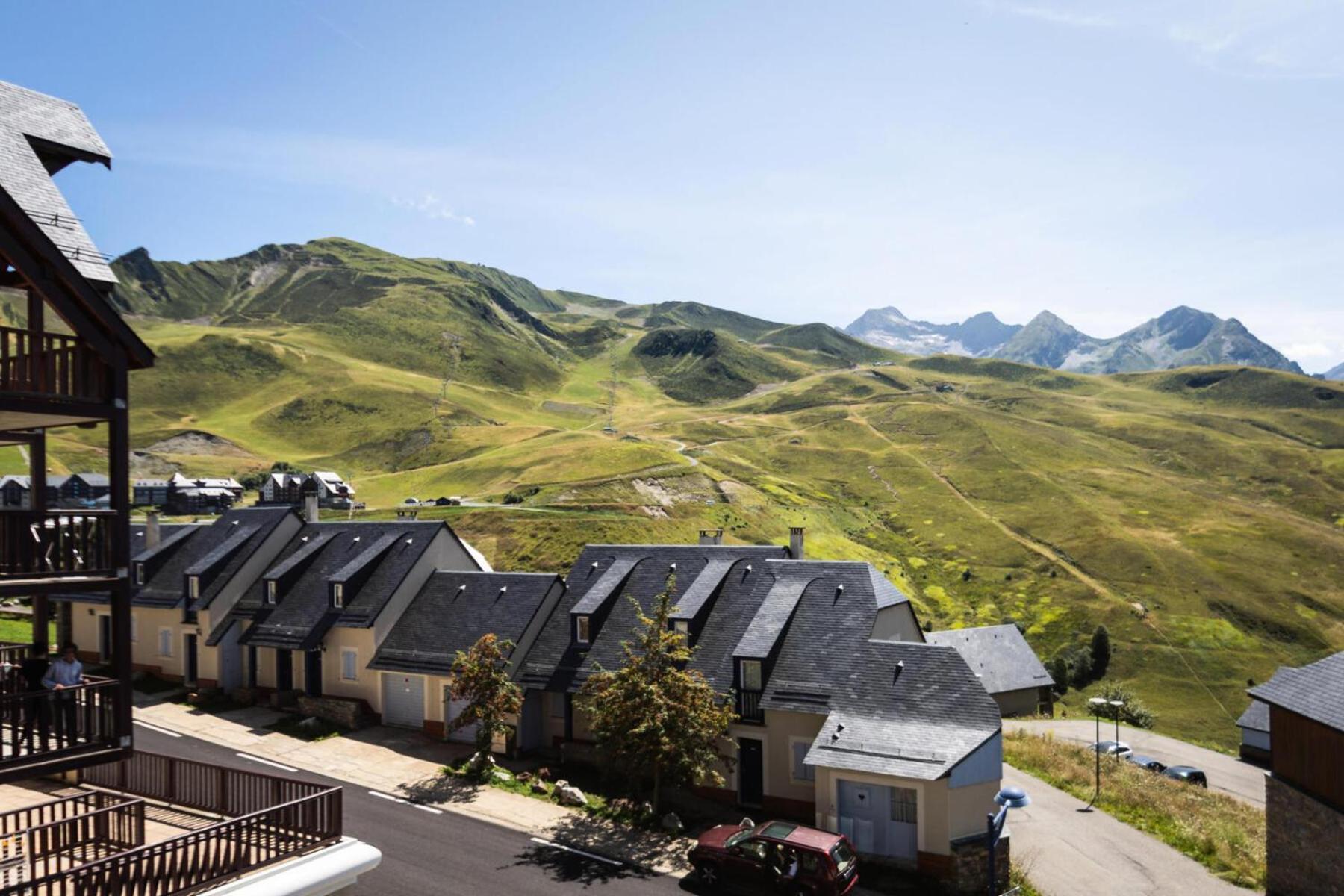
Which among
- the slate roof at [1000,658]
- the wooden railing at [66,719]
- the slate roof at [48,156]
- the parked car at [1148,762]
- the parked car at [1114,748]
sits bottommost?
the parked car at [1148,762]

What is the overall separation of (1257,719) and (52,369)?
9008cm

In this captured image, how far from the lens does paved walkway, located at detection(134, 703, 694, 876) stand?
29.5 m

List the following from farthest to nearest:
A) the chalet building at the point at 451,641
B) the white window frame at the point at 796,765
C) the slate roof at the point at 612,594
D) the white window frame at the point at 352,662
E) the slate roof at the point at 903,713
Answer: the white window frame at the point at 352,662 < the chalet building at the point at 451,641 < the slate roof at the point at 612,594 < the white window frame at the point at 796,765 < the slate roof at the point at 903,713

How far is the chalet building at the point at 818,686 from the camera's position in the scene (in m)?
28.3

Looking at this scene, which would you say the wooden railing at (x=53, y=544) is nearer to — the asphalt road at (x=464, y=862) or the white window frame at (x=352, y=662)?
the asphalt road at (x=464, y=862)

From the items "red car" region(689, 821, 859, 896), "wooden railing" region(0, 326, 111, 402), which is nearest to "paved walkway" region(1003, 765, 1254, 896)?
"red car" region(689, 821, 859, 896)

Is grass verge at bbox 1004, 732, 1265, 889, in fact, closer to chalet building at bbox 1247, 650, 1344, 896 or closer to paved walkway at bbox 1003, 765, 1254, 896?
paved walkway at bbox 1003, 765, 1254, 896

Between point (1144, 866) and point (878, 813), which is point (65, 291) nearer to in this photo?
point (878, 813)

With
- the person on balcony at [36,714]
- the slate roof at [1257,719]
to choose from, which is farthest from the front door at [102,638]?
the slate roof at [1257,719]

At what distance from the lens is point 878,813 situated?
2903 cm

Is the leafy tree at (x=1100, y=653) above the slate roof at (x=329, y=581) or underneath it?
underneath

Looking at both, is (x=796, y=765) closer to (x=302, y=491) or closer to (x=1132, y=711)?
(x=1132, y=711)

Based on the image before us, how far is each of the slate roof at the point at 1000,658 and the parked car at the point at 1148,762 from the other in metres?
13.2

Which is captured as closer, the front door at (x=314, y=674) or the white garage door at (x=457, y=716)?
the white garage door at (x=457, y=716)
